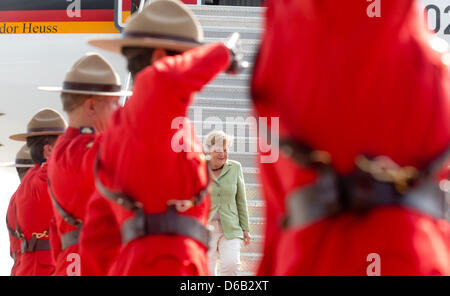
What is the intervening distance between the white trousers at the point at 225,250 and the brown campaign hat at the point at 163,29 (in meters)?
4.61

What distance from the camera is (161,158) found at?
3.71m

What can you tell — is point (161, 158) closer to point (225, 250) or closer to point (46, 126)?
point (46, 126)

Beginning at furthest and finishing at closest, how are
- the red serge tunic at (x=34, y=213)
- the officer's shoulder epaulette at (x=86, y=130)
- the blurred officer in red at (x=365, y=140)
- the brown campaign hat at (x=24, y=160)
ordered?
the brown campaign hat at (x=24, y=160) < the red serge tunic at (x=34, y=213) < the officer's shoulder epaulette at (x=86, y=130) < the blurred officer in red at (x=365, y=140)

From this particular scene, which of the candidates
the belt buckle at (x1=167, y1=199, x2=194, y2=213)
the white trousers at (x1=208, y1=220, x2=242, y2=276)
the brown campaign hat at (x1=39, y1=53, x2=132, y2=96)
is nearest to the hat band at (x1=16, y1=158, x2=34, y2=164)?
the white trousers at (x1=208, y1=220, x2=242, y2=276)

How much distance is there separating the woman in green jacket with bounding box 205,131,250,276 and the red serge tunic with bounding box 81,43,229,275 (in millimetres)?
4925

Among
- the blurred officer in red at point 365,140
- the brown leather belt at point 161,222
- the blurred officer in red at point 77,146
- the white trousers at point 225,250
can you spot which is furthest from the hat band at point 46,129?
the blurred officer in red at point 365,140

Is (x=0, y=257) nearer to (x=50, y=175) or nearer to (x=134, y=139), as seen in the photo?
(x=50, y=175)

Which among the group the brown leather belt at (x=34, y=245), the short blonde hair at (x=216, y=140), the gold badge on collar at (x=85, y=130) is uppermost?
the short blonde hair at (x=216, y=140)

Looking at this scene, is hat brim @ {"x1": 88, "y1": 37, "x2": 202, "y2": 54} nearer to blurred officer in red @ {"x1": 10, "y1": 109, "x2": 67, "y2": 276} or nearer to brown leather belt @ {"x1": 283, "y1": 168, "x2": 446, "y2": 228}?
brown leather belt @ {"x1": 283, "y1": 168, "x2": 446, "y2": 228}

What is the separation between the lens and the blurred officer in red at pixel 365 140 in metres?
2.56

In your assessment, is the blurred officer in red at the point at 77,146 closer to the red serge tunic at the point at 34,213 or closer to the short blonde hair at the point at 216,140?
the red serge tunic at the point at 34,213

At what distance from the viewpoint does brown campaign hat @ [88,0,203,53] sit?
13.3 ft
